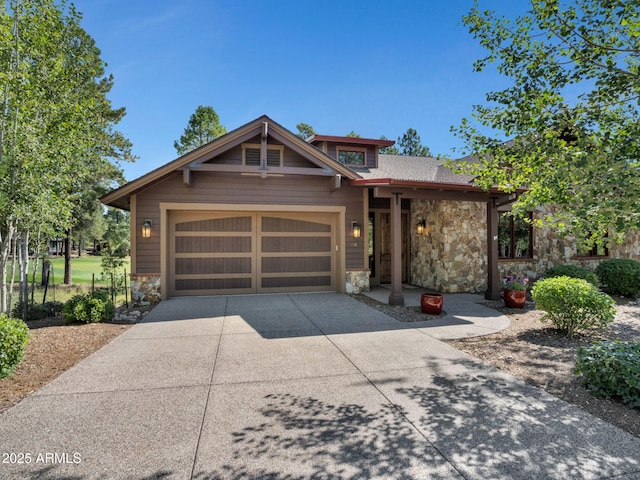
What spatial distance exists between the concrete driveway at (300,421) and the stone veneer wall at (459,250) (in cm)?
515

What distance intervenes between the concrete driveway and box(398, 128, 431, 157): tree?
35001 mm

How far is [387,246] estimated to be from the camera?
10938 mm

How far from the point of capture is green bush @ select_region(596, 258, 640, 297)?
8.99 metres

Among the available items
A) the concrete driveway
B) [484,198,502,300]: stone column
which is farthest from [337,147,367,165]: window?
the concrete driveway

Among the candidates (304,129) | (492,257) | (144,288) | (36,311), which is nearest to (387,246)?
(492,257)

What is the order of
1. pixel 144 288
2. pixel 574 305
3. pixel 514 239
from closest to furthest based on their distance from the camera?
pixel 574 305 → pixel 144 288 → pixel 514 239

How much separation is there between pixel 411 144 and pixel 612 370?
3665cm

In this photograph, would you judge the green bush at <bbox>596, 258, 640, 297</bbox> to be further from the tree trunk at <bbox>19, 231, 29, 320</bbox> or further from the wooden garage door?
the tree trunk at <bbox>19, 231, 29, 320</bbox>

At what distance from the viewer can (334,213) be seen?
966cm

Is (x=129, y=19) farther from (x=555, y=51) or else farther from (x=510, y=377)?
(x=510, y=377)

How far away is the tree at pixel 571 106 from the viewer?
3.05 meters

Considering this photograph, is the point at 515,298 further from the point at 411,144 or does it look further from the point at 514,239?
the point at 411,144

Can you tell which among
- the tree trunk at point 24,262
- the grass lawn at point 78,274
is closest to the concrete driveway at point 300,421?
the tree trunk at point 24,262

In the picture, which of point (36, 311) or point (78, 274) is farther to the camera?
point (78, 274)
